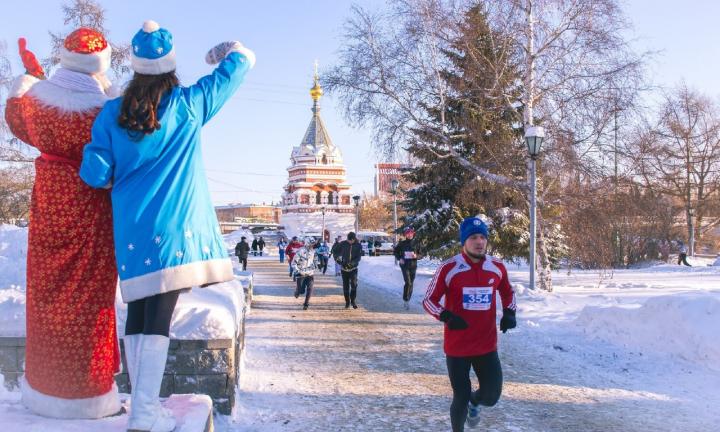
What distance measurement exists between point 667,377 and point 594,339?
213cm

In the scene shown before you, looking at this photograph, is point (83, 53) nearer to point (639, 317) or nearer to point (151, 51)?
point (151, 51)

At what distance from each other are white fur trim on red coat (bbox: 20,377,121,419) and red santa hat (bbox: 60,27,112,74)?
1.56 meters

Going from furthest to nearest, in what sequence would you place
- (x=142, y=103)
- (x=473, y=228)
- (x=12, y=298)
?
(x=12, y=298), (x=473, y=228), (x=142, y=103)

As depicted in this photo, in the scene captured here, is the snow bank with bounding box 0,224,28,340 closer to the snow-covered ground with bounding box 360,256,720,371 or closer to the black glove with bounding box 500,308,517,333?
the black glove with bounding box 500,308,517,333

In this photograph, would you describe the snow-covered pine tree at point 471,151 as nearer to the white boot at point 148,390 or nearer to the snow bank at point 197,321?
the snow bank at point 197,321

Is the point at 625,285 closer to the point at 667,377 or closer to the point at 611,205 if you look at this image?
the point at 611,205

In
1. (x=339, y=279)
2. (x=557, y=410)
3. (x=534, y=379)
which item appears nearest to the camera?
(x=557, y=410)

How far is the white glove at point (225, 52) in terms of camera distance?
9.96ft

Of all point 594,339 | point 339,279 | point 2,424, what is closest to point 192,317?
point 2,424

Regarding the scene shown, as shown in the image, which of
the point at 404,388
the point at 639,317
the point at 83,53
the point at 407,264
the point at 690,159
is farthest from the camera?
the point at 690,159

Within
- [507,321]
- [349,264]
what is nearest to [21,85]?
[507,321]

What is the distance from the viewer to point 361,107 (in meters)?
15.8

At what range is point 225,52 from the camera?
3.07 meters

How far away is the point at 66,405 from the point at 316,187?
71346 mm
